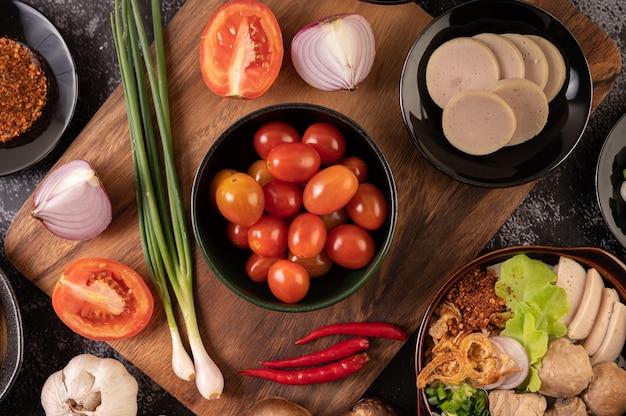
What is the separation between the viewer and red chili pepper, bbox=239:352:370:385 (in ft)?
5.48

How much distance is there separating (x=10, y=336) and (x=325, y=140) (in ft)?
3.39

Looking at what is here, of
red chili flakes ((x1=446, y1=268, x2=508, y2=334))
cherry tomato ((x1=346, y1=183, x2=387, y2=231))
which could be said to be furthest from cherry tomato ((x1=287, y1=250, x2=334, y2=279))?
red chili flakes ((x1=446, y1=268, x2=508, y2=334))

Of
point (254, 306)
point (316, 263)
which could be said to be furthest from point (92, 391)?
point (316, 263)

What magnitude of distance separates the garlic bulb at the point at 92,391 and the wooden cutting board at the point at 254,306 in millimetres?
88

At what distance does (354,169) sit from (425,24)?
0.44m

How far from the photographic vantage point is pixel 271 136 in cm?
152

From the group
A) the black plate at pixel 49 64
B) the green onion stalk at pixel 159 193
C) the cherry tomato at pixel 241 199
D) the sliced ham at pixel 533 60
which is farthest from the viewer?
the black plate at pixel 49 64

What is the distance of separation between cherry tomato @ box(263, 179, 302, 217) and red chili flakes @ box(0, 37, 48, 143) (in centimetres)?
74

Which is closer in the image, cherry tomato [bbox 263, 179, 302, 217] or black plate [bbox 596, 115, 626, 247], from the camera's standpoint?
cherry tomato [bbox 263, 179, 302, 217]

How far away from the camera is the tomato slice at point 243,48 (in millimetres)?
1564

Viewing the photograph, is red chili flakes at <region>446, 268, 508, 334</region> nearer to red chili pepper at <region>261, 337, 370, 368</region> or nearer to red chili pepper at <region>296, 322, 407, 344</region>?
red chili pepper at <region>296, 322, 407, 344</region>

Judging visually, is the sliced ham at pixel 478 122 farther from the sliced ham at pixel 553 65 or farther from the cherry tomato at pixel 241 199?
the cherry tomato at pixel 241 199

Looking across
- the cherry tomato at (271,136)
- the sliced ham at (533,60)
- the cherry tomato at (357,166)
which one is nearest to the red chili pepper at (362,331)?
the cherry tomato at (357,166)

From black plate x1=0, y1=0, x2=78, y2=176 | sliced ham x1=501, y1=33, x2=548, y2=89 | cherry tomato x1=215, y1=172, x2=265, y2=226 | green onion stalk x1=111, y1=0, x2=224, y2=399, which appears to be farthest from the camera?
black plate x1=0, y1=0, x2=78, y2=176
